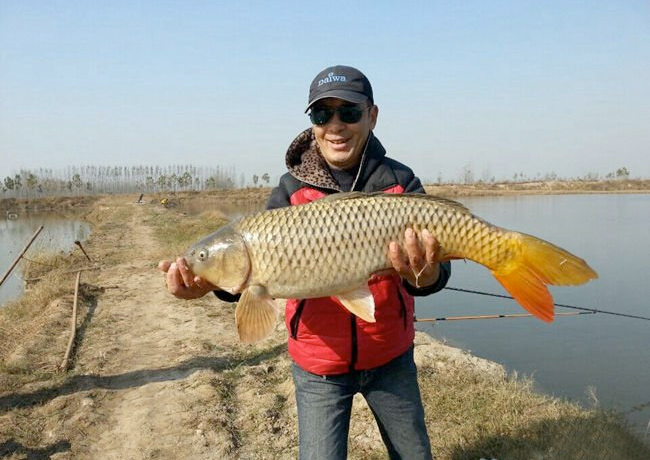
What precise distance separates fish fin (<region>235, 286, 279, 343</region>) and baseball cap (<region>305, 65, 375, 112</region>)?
0.80 meters

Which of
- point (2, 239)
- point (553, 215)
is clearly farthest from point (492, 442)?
point (2, 239)

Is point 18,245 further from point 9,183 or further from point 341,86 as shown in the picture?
point 9,183

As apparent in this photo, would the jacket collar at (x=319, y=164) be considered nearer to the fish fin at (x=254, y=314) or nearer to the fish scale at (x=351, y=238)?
the fish scale at (x=351, y=238)

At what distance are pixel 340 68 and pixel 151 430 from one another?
2822 mm

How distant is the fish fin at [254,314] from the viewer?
2059 millimetres

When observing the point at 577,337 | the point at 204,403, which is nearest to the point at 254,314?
the point at 204,403

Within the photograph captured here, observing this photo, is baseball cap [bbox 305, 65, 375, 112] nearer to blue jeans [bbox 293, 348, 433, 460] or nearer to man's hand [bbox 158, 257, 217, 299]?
man's hand [bbox 158, 257, 217, 299]

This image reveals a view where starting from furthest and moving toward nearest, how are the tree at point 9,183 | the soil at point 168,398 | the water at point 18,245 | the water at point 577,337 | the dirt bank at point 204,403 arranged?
the tree at point 9,183 → the water at point 18,245 → the water at point 577,337 → the soil at point 168,398 → the dirt bank at point 204,403

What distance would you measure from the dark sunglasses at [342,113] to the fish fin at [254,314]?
0.73 m

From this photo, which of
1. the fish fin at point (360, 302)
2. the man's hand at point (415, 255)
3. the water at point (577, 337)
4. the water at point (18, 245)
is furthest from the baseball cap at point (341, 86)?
the water at point (18, 245)

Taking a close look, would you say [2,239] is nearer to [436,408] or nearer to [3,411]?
[3,411]

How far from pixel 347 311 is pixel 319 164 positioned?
64cm

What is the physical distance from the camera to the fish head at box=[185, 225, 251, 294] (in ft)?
6.95

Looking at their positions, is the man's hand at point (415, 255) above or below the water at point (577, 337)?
above
